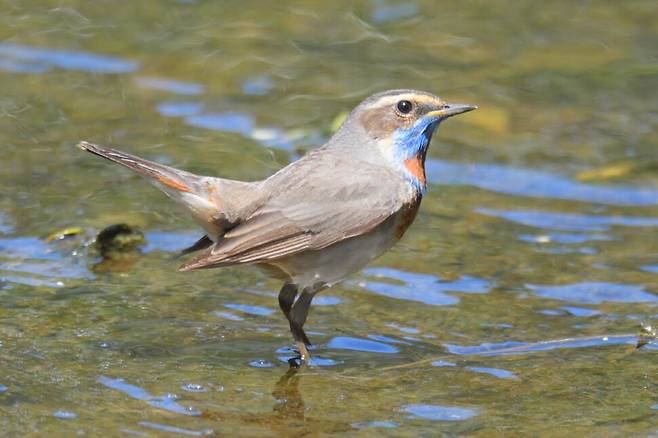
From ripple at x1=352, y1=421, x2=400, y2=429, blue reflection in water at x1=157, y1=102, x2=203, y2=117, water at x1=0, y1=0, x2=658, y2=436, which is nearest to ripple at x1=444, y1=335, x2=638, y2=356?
water at x1=0, y1=0, x2=658, y2=436

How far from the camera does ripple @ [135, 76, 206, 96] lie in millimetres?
12382

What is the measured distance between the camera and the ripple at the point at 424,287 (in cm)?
833

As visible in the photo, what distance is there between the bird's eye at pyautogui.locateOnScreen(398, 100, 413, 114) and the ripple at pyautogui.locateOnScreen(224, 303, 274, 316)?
1476mm

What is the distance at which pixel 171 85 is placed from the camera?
41.0ft

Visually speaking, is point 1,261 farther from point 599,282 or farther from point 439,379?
point 599,282

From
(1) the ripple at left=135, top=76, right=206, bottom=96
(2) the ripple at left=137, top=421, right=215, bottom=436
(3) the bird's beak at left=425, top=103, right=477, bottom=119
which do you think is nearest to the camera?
(2) the ripple at left=137, top=421, right=215, bottom=436

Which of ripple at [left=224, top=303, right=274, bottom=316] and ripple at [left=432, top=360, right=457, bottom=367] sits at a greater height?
ripple at [left=432, top=360, right=457, bottom=367]

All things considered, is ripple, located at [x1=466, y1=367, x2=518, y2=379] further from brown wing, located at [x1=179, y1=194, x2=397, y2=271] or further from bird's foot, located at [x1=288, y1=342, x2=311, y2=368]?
brown wing, located at [x1=179, y1=194, x2=397, y2=271]

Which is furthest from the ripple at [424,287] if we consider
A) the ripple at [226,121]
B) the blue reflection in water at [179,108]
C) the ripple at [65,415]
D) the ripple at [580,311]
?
the blue reflection in water at [179,108]

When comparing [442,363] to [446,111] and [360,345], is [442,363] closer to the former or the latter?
[360,345]

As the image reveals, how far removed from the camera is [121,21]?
13.7 meters

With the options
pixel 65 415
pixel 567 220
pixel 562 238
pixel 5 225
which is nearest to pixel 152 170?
pixel 65 415

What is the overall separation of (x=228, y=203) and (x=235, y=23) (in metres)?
6.83

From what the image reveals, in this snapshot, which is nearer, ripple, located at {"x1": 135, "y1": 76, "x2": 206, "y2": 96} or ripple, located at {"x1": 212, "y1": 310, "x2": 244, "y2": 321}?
ripple, located at {"x1": 212, "y1": 310, "x2": 244, "y2": 321}
